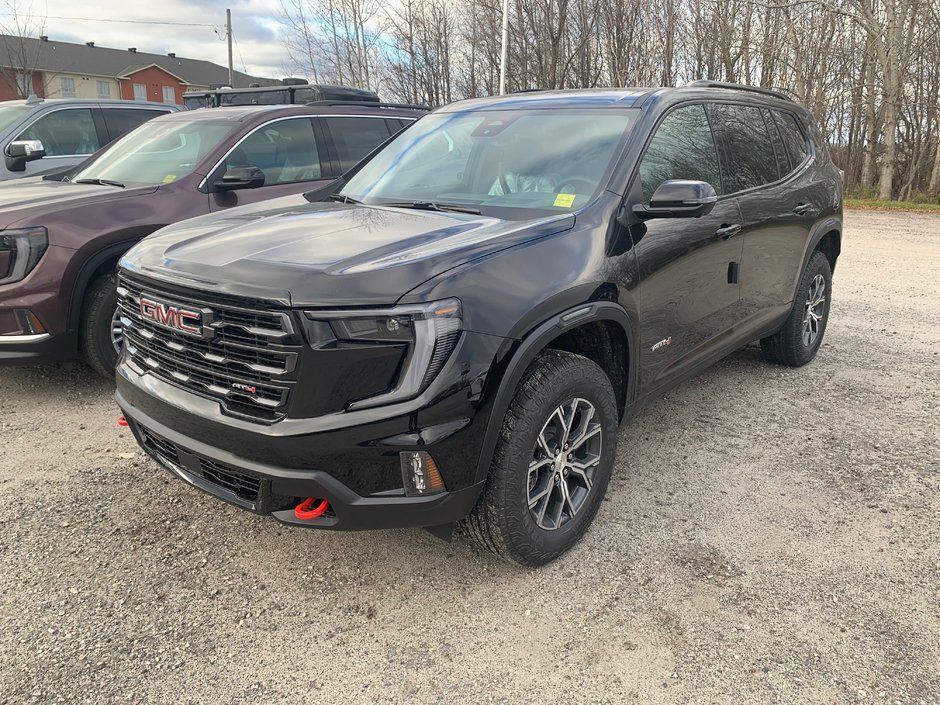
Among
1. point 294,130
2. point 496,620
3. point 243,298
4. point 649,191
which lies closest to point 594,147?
point 649,191

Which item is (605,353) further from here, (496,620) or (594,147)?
(496,620)

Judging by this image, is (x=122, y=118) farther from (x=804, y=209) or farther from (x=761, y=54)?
(x=761, y=54)

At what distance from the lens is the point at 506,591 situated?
2.72 meters

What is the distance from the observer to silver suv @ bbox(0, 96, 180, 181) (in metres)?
7.81

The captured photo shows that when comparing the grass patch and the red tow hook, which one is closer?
the red tow hook

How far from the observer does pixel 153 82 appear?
194 feet

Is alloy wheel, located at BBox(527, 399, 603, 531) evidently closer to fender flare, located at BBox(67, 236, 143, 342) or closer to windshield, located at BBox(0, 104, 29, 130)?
fender flare, located at BBox(67, 236, 143, 342)

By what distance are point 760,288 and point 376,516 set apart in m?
2.95

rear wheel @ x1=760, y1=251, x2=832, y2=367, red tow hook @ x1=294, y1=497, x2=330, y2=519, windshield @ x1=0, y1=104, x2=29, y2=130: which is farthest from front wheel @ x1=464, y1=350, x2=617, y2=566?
A: windshield @ x1=0, y1=104, x2=29, y2=130

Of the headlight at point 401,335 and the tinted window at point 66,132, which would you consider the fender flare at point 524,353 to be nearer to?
the headlight at point 401,335

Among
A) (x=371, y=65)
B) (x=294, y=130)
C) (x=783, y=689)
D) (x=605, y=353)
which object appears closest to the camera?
(x=783, y=689)

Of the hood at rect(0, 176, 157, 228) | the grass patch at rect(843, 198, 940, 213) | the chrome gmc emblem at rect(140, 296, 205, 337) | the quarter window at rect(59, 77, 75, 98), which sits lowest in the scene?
the grass patch at rect(843, 198, 940, 213)

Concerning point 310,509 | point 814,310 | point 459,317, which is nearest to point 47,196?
point 310,509

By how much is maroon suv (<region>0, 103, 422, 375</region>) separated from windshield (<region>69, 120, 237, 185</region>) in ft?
0.04
